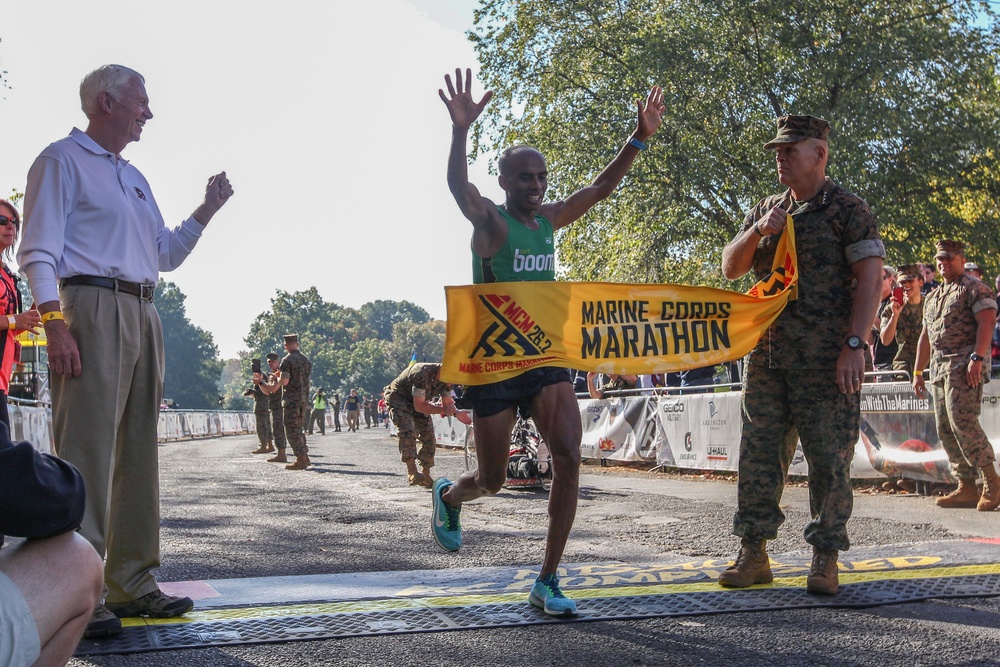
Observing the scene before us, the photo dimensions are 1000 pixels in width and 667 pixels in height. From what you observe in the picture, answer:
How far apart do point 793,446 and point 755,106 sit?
23.2m

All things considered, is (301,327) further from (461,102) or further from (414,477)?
(461,102)

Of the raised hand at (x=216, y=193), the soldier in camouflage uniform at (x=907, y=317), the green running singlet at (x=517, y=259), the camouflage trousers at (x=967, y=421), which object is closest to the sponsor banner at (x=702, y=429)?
the soldier in camouflage uniform at (x=907, y=317)

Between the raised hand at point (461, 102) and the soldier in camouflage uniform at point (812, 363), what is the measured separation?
149 centimetres

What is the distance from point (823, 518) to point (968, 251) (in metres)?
23.7

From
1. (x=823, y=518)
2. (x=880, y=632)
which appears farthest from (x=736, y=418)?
(x=880, y=632)

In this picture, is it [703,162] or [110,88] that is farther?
[703,162]

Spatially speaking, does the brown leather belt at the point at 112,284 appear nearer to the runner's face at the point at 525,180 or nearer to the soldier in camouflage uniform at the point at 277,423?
the runner's face at the point at 525,180

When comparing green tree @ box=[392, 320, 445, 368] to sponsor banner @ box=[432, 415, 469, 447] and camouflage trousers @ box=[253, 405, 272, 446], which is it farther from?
camouflage trousers @ box=[253, 405, 272, 446]

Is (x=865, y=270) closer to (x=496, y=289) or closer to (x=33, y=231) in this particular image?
(x=496, y=289)

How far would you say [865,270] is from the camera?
520 cm

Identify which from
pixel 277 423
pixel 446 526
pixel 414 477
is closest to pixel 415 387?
pixel 414 477

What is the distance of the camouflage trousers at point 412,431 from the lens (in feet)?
43.2

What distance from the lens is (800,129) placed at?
17.8 feet

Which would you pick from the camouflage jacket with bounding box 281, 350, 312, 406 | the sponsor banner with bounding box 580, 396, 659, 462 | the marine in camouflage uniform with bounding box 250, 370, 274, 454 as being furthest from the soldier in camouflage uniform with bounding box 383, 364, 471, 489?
the marine in camouflage uniform with bounding box 250, 370, 274, 454
